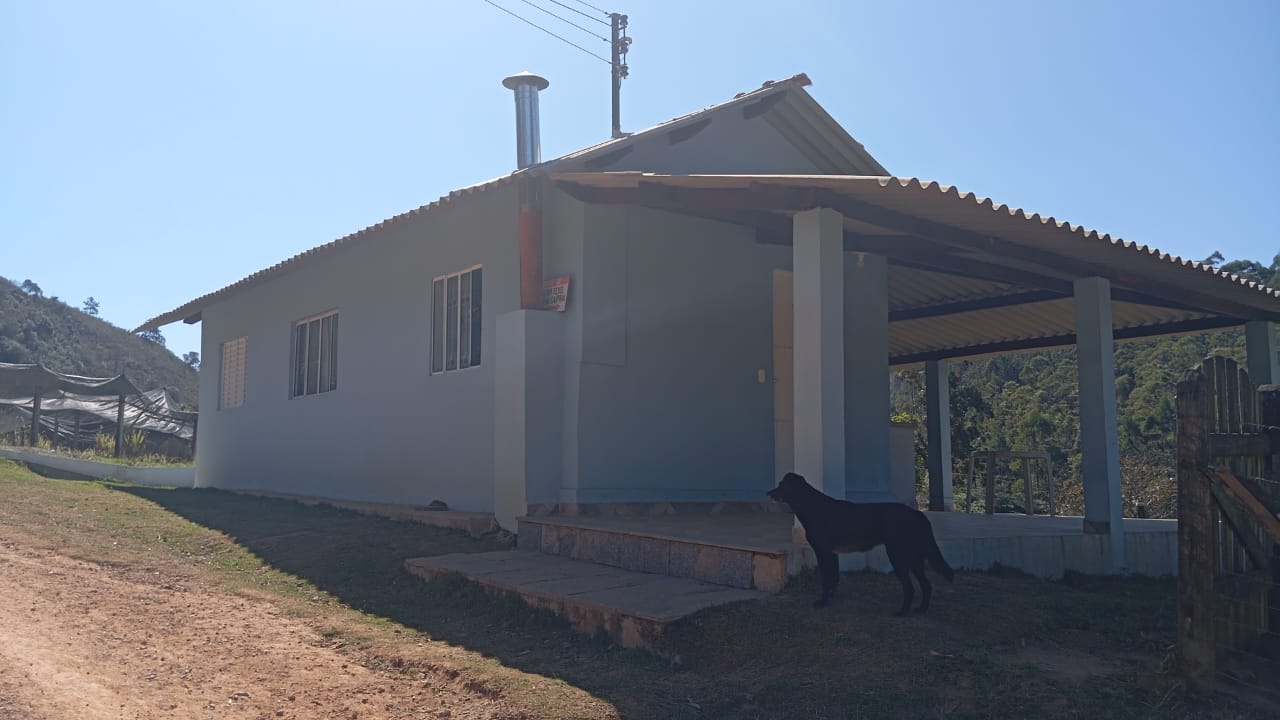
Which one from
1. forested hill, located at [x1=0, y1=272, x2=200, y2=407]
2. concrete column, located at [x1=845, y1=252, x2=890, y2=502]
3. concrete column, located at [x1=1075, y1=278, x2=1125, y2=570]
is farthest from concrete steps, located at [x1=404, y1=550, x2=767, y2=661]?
forested hill, located at [x1=0, y1=272, x2=200, y2=407]

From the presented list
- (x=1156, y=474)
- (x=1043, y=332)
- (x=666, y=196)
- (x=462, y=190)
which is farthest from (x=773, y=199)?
(x=1156, y=474)

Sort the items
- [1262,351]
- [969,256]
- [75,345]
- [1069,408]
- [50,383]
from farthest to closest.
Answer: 1. [75,345]
2. [1069,408]
3. [50,383]
4. [1262,351]
5. [969,256]

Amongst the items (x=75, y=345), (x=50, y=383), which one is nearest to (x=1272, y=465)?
(x=50, y=383)

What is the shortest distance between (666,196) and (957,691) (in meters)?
4.28

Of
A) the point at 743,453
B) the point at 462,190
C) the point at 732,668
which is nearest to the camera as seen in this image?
the point at 732,668

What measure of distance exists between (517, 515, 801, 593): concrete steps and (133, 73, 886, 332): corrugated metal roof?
2.88 m

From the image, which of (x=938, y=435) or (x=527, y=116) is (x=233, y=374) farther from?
(x=938, y=435)

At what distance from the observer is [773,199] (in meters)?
6.73

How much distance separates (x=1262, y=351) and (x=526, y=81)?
28.4 ft

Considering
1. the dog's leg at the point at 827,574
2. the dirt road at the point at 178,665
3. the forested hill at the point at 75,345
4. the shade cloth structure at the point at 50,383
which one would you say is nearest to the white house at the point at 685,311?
the dog's leg at the point at 827,574

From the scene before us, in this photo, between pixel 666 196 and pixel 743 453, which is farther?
pixel 743 453

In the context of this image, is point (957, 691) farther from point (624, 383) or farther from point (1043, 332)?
point (1043, 332)

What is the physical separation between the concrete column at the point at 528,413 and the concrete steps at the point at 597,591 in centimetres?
87

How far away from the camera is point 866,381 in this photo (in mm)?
10398
